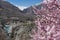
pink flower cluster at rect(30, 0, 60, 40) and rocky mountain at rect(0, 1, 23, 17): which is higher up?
rocky mountain at rect(0, 1, 23, 17)

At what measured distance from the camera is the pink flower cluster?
1200mm

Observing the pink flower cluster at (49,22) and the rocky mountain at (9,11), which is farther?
the rocky mountain at (9,11)

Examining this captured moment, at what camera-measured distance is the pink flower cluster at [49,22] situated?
120cm

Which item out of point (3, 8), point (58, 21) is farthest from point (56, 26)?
point (3, 8)

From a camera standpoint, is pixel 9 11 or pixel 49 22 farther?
pixel 9 11

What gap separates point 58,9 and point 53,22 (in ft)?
0.37

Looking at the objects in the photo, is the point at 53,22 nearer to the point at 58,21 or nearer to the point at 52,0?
the point at 58,21

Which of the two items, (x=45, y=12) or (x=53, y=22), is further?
(x=45, y=12)

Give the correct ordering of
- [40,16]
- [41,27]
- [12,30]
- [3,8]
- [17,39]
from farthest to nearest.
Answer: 1. [3,8]
2. [12,30]
3. [17,39]
4. [40,16]
5. [41,27]

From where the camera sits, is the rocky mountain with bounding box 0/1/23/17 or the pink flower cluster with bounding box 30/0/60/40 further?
the rocky mountain with bounding box 0/1/23/17

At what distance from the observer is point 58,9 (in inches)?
54.9

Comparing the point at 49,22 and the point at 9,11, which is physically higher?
the point at 9,11

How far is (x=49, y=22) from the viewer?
1376 mm

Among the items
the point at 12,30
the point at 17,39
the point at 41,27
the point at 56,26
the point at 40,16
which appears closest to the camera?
the point at 56,26
